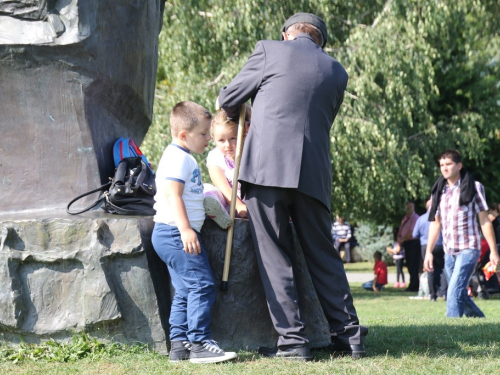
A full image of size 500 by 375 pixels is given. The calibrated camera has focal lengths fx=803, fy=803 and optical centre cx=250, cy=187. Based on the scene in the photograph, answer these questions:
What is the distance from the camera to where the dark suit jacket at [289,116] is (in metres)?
4.55

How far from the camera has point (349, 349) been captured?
4742mm

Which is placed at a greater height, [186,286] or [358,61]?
[358,61]

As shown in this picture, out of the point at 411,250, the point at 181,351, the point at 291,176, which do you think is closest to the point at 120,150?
the point at 291,176

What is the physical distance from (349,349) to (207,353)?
883 mm

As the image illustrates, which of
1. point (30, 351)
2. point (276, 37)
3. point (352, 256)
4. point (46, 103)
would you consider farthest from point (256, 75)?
point (352, 256)

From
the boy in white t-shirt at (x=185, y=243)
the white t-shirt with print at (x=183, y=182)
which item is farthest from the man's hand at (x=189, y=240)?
the white t-shirt with print at (x=183, y=182)

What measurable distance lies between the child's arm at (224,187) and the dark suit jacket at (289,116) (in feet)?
1.30

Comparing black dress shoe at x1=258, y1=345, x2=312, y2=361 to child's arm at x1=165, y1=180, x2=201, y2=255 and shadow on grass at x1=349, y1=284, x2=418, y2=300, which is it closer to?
child's arm at x1=165, y1=180, x2=201, y2=255

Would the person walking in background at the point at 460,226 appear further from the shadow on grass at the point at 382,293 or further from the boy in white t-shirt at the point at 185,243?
the shadow on grass at the point at 382,293

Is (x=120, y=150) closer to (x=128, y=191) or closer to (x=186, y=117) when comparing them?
(x=128, y=191)

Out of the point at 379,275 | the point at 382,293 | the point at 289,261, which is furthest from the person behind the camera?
the point at 379,275

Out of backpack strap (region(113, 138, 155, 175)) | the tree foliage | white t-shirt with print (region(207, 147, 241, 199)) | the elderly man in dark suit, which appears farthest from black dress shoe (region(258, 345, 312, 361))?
the tree foliage

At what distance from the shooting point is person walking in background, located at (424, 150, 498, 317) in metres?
7.70

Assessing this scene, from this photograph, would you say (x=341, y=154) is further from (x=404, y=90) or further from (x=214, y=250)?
(x=214, y=250)
